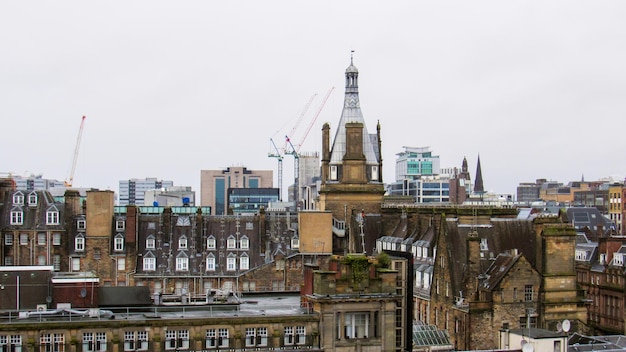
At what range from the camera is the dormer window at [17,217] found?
10381 cm

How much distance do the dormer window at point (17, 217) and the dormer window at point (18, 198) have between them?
1517 mm

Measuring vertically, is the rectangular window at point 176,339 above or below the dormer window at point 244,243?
below

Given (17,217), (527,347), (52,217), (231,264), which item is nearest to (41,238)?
(52,217)

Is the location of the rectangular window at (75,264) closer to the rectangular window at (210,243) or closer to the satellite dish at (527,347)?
the rectangular window at (210,243)

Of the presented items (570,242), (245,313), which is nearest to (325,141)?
(570,242)

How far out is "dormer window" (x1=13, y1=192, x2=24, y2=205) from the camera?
105 metres

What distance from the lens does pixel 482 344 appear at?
81.3 meters

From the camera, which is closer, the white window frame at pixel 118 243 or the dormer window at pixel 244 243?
the white window frame at pixel 118 243

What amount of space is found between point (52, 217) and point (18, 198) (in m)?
4.80

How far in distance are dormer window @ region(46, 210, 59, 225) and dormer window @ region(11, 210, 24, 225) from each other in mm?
2876

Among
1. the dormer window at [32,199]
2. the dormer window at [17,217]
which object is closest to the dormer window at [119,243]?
the dormer window at [32,199]

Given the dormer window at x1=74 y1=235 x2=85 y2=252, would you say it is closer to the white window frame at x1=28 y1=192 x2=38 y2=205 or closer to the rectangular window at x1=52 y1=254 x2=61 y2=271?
the rectangular window at x1=52 y1=254 x2=61 y2=271

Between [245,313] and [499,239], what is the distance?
122 feet

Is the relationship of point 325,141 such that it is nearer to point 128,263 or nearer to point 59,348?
point 128,263
